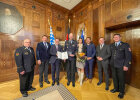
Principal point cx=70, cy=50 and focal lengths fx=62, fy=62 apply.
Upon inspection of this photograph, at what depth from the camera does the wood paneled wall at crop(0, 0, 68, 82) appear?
103 inches

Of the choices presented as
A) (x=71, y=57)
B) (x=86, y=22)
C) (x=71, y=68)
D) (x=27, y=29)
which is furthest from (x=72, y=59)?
(x=27, y=29)

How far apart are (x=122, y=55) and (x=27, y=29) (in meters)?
4.00

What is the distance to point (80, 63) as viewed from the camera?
7.54 feet

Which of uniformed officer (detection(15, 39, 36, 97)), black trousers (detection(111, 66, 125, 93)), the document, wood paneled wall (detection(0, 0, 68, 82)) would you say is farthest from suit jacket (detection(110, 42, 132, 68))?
wood paneled wall (detection(0, 0, 68, 82))

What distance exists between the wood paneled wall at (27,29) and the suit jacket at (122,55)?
3.20m

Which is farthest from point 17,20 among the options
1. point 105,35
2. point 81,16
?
point 105,35

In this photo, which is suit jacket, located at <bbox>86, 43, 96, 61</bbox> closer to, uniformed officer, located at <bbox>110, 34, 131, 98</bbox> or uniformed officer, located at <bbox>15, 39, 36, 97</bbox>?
uniformed officer, located at <bbox>110, 34, 131, 98</bbox>

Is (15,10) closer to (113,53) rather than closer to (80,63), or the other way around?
(80,63)

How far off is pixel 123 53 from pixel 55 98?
2327mm

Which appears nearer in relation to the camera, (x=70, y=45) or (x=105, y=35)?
(x=70, y=45)

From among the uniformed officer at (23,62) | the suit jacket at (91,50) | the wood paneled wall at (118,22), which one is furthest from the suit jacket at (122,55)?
the uniformed officer at (23,62)

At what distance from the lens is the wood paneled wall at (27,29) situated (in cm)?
262

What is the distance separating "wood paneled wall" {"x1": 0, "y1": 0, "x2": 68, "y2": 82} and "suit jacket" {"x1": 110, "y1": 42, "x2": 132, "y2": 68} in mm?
3197

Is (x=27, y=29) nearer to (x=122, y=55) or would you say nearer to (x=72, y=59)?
(x=72, y=59)
